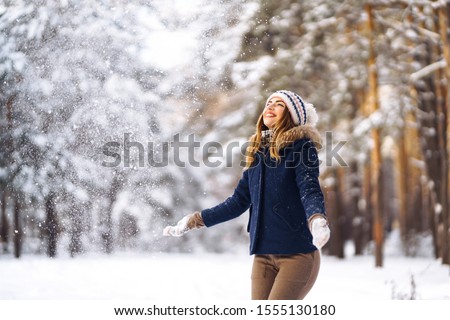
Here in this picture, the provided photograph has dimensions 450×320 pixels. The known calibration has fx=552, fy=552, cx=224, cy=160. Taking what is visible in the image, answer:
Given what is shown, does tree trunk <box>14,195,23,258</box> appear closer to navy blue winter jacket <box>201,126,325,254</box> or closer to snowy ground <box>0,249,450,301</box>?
snowy ground <box>0,249,450,301</box>

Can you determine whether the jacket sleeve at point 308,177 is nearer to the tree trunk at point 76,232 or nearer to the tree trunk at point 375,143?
the tree trunk at point 76,232

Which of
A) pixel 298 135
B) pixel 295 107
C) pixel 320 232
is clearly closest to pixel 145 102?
pixel 295 107

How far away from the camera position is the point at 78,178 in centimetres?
643

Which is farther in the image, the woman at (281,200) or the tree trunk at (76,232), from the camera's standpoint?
the tree trunk at (76,232)

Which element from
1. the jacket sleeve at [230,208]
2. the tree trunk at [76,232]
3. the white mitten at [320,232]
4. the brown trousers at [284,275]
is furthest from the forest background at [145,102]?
the white mitten at [320,232]

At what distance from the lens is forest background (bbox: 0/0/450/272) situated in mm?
5930

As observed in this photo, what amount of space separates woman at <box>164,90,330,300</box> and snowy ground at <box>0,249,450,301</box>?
8.63 ft

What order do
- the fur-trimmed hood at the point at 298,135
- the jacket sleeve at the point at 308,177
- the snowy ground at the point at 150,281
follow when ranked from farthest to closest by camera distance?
the snowy ground at the point at 150,281, the fur-trimmed hood at the point at 298,135, the jacket sleeve at the point at 308,177

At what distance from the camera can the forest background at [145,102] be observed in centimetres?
593

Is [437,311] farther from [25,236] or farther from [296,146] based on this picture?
[25,236]

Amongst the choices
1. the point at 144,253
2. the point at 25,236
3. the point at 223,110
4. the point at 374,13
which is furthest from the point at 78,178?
the point at 374,13

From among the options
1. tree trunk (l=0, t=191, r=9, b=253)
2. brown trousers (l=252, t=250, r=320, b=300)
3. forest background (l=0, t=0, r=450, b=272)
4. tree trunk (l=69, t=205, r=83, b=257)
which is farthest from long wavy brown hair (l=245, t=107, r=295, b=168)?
tree trunk (l=69, t=205, r=83, b=257)

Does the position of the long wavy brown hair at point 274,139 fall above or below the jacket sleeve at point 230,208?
above

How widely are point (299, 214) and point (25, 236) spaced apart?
492 centimetres
